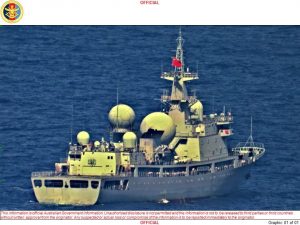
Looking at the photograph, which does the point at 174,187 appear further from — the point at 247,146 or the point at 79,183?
the point at 247,146

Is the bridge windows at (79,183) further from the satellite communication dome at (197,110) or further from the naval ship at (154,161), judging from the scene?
the satellite communication dome at (197,110)

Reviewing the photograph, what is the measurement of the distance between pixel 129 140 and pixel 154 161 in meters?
4.12

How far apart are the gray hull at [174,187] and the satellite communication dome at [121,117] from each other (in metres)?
7.03

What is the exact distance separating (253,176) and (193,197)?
1534 cm

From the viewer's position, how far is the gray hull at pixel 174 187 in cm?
16662

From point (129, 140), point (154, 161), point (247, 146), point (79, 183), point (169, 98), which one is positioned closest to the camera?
point (79, 183)

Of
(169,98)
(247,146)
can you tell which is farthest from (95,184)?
(247,146)

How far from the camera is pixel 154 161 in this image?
171 meters

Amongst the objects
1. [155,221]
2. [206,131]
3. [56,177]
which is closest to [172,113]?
[206,131]

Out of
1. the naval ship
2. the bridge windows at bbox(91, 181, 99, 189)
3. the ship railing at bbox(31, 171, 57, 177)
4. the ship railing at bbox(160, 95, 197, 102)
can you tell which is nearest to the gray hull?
the naval ship

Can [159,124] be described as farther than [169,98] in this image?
No

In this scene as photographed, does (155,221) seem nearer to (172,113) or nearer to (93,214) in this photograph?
(93,214)

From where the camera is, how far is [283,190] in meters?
172
